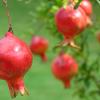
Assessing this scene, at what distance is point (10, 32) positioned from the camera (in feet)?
6.74

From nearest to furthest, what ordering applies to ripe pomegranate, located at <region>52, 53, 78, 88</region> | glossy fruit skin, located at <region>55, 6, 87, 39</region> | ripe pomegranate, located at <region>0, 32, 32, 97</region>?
ripe pomegranate, located at <region>0, 32, 32, 97</region> → glossy fruit skin, located at <region>55, 6, 87, 39</region> → ripe pomegranate, located at <region>52, 53, 78, 88</region>

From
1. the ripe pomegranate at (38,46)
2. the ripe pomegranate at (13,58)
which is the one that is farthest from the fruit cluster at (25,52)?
the ripe pomegranate at (38,46)

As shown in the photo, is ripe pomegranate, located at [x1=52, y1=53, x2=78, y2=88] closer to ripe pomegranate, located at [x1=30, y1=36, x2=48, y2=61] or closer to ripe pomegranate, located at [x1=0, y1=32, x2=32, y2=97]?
ripe pomegranate, located at [x1=30, y1=36, x2=48, y2=61]

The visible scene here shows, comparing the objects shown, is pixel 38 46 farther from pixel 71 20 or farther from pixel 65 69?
pixel 71 20

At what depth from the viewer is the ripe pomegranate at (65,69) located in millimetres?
3404

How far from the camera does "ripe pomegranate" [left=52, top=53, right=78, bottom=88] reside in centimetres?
340

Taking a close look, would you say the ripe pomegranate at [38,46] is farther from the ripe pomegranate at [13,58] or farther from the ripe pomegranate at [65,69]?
the ripe pomegranate at [13,58]

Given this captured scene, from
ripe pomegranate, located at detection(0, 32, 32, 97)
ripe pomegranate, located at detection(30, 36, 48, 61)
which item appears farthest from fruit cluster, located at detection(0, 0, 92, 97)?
ripe pomegranate, located at detection(30, 36, 48, 61)

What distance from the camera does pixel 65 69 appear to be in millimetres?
3428

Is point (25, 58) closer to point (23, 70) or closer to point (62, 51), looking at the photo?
point (23, 70)

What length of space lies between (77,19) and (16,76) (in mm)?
505

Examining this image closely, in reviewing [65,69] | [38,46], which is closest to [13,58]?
[65,69]

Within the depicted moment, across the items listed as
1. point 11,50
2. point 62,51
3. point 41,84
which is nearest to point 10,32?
point 11,50

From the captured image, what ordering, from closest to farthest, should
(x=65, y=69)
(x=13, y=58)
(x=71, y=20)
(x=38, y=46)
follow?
1. (x=13, y=58)
2. (x=71, y=20)
3. (x=65, y=69)
4. (x=38, y=46)
